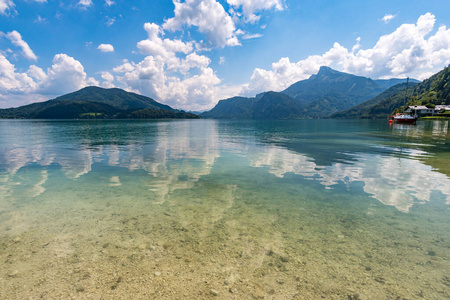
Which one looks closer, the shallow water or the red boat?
the shallow water

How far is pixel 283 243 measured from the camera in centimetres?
1012

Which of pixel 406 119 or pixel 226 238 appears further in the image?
pixel 406 119

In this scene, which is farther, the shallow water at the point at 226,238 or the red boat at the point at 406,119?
the red boat at the point at 406,119

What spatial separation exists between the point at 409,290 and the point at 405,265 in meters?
1.62

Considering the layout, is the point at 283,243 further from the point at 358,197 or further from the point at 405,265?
the point at 358,197

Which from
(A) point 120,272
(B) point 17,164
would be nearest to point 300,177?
(A) point 120,272

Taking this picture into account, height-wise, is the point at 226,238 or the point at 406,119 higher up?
the point at 406,119

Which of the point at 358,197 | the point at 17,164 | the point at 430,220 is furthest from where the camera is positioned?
the point at 17,164

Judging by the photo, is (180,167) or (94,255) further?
(180,167)

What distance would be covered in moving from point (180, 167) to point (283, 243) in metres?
19.7

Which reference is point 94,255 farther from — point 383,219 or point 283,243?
point 383,219

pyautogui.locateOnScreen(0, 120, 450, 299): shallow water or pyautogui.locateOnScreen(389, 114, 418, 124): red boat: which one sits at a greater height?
pyautogui.locateOnScreen(389, 114, 418, 124): red boat

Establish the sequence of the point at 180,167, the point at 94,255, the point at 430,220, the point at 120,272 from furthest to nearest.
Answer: the point at 180,167 → the point at 430,220 → the point at 94,255 → the point at 120,272

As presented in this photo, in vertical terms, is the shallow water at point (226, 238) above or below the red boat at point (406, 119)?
below
